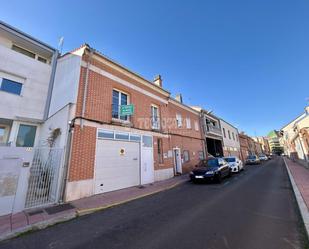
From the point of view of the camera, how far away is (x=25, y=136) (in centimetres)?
908

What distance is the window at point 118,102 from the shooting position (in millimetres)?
9648

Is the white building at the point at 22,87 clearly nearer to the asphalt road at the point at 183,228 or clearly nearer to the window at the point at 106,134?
the window at the point at 106,134

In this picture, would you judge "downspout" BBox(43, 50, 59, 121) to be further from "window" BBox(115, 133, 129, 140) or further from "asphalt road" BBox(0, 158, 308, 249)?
"asphalt road" BBox(0, 158, 308, 249)

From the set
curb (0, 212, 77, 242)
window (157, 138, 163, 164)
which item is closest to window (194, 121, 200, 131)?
window (157, 138, 163, 164)

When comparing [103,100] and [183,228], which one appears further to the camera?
[103,100]

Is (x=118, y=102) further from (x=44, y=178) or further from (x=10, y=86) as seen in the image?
(x=10, y=86)

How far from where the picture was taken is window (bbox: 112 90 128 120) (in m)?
9.65

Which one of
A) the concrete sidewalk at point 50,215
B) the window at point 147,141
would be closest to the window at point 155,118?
the window at point 147,141

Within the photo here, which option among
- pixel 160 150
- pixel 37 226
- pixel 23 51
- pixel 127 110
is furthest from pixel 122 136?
pixel 23 51

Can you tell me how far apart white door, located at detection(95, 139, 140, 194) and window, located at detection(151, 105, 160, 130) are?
2.72 metres

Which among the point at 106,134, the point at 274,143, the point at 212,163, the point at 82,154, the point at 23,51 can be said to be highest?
the point at 274,143

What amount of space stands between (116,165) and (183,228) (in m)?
5.52

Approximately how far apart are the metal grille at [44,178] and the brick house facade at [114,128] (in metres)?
0.49

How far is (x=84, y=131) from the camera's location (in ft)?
25.1
